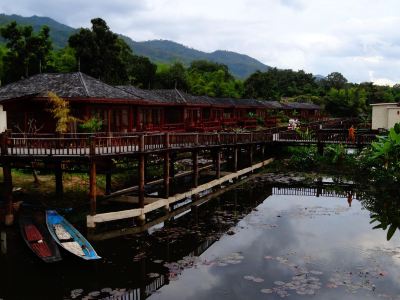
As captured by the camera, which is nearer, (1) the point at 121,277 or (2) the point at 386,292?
(2) the point at 386,292

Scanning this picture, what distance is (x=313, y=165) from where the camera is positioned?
131 feet

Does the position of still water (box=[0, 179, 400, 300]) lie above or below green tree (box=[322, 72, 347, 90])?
below

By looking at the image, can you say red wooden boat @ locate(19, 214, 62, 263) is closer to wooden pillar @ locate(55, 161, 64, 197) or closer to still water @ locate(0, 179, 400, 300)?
still water @ locate(0, 179, 400, 300)

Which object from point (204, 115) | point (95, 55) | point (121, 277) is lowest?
point (121, 277)

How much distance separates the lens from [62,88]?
83.5 feet

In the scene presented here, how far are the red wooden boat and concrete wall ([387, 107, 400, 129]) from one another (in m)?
37.1

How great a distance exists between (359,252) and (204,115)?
35095 millimetres

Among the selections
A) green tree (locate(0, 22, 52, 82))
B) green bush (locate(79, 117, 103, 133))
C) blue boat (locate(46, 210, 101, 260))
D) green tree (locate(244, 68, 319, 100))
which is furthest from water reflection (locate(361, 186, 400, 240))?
green tree (locate(244, 68, 319, 100))

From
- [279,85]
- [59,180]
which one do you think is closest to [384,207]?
[59,180]

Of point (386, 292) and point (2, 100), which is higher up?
point (2, 100)

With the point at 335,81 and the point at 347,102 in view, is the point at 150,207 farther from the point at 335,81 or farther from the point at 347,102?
the point at 335,81

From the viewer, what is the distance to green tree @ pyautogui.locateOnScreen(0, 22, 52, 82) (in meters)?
53.2

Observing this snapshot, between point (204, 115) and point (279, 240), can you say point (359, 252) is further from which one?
point (204, 115)

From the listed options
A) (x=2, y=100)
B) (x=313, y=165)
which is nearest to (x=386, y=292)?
(x=2, y=100)
